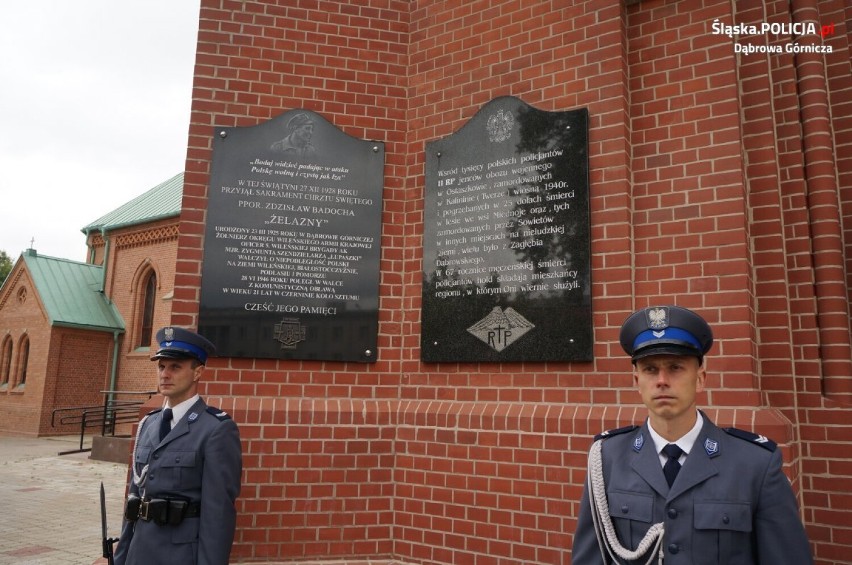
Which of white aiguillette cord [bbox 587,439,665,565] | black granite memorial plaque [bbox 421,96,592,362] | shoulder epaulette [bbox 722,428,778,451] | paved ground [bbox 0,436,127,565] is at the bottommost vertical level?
paved ground [bbox 0,436,127,565]

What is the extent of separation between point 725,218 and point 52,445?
19.4 metres

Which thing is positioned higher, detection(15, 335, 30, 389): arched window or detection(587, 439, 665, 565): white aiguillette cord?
detection(15, 335, 30, 389): arched window

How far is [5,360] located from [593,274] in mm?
25801

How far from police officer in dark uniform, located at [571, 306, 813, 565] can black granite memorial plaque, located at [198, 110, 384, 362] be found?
112 inches

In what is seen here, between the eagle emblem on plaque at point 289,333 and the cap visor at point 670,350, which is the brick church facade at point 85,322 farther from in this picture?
the cap visor at point 670,350

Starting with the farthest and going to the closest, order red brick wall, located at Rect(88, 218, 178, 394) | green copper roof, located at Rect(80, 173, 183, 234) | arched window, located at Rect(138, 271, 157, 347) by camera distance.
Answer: green copper roof, located at Rect(80, 173, 183, 234) → arched window, located at Rect(138, 271, 157, 347) → red brick wall, located at Rect(88, 218, 178, 394)

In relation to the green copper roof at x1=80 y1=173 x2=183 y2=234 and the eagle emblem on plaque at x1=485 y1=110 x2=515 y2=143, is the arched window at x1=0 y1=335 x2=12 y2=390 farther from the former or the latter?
the eagle emblem on plaque at x1=485 y1=110 x2=515 y2=143

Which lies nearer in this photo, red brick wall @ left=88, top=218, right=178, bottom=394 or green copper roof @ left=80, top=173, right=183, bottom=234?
red brick wall @ left=88, top=218, right=178, bottom=394

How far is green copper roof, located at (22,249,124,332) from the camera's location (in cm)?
2206

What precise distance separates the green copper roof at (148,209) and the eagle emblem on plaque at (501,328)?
2001 cm

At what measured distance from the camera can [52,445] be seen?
17.6 meters

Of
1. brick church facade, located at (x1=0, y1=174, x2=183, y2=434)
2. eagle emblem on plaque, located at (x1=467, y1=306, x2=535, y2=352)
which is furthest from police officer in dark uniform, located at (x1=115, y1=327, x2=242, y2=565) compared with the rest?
brick church facade, located at (x1=0, y1=174, x2=183, y2=434)

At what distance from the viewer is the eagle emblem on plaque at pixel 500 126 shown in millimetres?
4566

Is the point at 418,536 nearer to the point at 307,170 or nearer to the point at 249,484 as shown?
the point at 249,484
